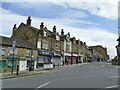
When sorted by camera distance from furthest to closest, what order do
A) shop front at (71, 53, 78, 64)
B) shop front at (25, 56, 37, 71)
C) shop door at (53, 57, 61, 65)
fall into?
shop front at (71, 53, 78, 64), shop door at (53, 57, 61, 65), shop front at (25, 56, 37, 71)

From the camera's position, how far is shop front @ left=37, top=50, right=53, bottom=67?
52.8 metres

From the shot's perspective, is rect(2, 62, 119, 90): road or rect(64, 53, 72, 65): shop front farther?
rect(64, 53, 72, 65): shop front

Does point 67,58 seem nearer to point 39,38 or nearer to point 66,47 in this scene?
point 66,47

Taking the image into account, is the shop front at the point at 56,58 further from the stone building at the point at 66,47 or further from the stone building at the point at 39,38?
the stone building at the point at 66,47

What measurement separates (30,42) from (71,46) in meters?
29.9

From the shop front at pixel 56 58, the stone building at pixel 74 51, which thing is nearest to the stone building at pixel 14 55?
the shop front at pixel 56 58

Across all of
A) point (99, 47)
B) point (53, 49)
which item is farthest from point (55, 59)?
point (99, 47)

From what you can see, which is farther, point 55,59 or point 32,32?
point 55,59

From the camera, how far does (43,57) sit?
5497 cm

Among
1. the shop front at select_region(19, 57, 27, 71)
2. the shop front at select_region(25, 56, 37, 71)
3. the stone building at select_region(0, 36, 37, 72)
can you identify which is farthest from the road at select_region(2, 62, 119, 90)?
the shop front at select_region(19, 57, 27, 71)

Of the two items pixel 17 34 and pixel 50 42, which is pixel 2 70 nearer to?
pixel 17 34

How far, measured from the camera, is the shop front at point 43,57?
52763 mm

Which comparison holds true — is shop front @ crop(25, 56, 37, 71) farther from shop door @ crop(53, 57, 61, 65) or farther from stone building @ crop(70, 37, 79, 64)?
stone building @ crop(70, 37, 79, 64)

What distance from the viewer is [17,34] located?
187ft
